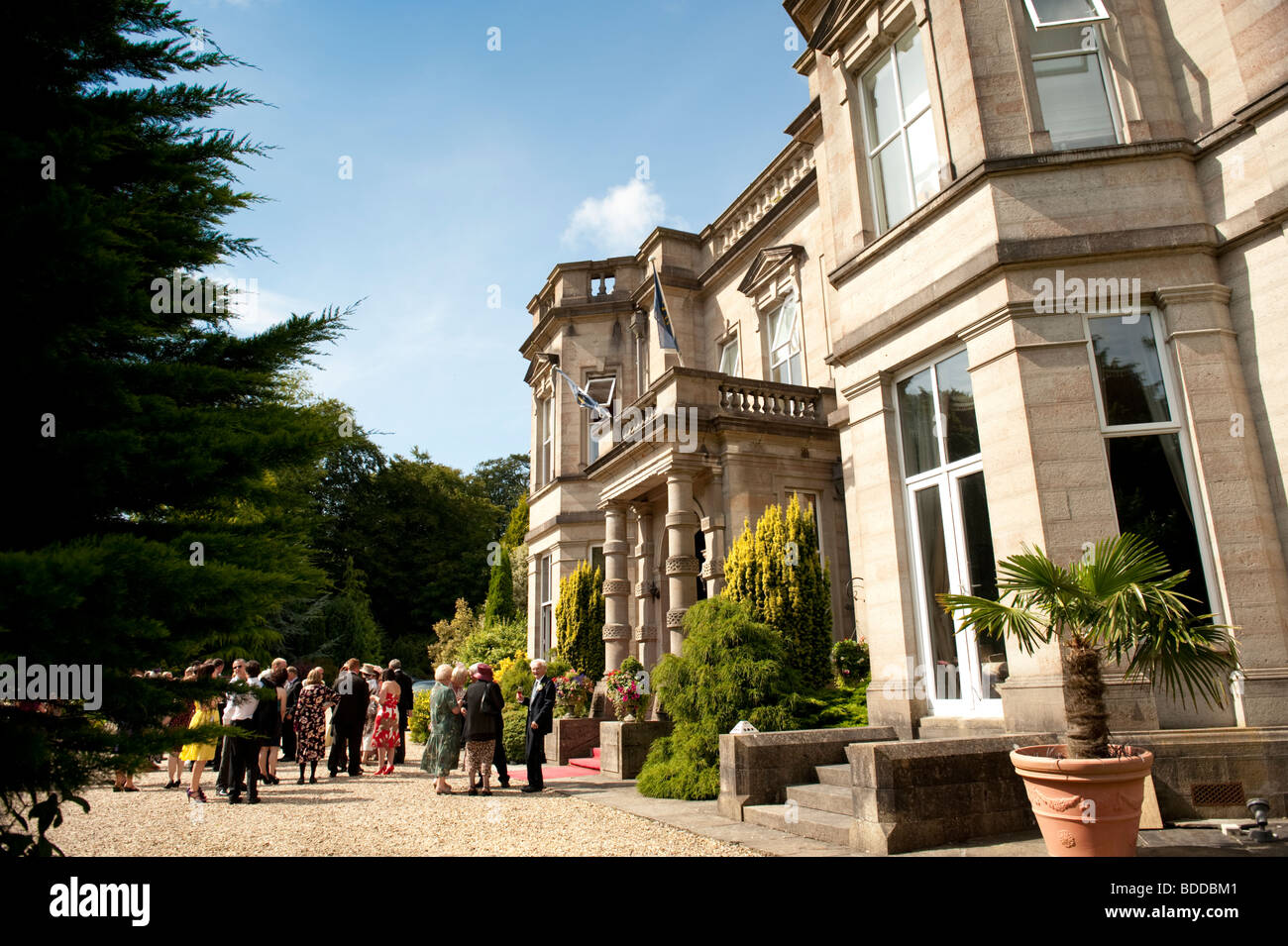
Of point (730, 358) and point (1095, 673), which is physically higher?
point (730, 358)

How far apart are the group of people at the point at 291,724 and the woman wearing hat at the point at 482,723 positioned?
8.66 feet

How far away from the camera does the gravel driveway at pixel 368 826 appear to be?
22.1 feet

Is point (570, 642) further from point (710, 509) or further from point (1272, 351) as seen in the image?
point (1272, 351)

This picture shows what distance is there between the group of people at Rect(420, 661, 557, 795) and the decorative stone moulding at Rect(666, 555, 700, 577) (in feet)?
10.2

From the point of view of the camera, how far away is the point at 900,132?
955 cm

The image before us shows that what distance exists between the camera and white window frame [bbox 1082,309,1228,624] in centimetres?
687

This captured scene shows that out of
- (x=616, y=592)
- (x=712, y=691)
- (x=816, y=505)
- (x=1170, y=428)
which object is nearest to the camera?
(x=1170, y=428)

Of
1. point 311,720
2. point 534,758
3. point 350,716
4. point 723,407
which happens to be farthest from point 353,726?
point 723,407

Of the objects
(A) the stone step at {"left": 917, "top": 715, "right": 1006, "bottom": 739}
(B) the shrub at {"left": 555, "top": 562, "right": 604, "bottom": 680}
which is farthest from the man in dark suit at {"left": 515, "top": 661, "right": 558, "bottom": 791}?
(B) the shrub at {"left": 555, "top": 562, "right": 604, "bottom": 680}

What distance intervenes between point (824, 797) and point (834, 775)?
2.03 feet

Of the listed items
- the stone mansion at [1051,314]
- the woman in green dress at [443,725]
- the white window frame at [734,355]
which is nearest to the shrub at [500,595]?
the white window frame at [734,355]

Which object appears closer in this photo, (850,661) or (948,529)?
(948,529)

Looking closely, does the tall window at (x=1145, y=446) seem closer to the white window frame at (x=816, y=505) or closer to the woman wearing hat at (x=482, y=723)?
the white window frame at (x=816, y=505)

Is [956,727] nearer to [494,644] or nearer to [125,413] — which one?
[125,413]
